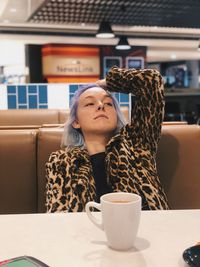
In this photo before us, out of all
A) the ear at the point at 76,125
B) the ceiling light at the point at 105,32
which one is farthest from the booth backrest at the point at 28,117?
the ceiling light at the point at 105,32

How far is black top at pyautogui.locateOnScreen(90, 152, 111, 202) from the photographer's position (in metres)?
1.63

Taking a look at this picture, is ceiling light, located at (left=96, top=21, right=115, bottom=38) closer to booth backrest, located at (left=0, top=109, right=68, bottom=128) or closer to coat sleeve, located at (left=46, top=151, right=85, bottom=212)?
booth backrest, located at (left=0, top=109, right=68, bottom=128)

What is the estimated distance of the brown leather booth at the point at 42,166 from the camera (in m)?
1.86

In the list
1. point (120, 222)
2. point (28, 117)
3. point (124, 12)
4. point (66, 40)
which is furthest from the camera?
point (66, 40)

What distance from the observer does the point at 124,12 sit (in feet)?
27.5

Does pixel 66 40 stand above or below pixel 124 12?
below

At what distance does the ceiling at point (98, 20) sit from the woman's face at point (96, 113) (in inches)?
237

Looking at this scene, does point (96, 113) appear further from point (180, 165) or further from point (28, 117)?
point (28, 117)

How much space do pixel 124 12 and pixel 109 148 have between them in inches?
287

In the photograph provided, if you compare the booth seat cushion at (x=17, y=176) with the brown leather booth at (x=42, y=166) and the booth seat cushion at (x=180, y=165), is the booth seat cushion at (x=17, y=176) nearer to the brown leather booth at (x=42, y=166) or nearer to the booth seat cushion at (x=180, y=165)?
the brown leather booth at (x=42, y=166)

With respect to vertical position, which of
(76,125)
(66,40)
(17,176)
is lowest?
(17,176)

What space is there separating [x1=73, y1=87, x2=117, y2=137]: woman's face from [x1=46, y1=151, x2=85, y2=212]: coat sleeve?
221 millimetres

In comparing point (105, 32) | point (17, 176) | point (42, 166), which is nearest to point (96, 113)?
point (42, 166)

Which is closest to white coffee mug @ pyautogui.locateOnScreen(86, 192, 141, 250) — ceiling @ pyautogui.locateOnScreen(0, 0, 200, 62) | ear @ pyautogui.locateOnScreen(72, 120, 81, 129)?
ear @ pyautogui.locateOnScreen(72, 120, 81, 129)
